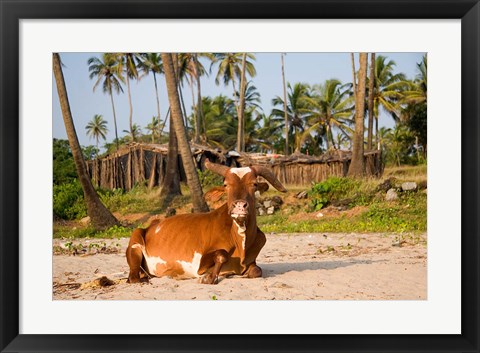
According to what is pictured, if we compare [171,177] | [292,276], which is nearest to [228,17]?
[292,276]

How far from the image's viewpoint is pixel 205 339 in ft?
22.0

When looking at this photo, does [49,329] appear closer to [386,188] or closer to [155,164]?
[386,188]

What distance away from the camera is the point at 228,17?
682 centimetres

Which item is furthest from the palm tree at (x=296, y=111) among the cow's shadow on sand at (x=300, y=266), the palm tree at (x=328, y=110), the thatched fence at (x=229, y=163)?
the cow's shadow on sand at (x=300, y=266)

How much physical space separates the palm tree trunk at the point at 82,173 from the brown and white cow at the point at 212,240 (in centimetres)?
699

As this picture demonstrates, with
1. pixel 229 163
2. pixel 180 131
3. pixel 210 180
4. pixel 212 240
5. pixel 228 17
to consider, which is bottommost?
pixel 212 240

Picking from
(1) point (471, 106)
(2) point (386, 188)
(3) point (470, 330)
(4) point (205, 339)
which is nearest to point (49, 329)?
(4) point (205, 339)

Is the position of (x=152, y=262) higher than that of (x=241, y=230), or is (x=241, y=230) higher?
(x=241, y=230)

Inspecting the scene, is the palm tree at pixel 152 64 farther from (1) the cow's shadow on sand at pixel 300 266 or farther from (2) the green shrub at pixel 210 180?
(1) the cow's shadow on sand at pixel 300 266

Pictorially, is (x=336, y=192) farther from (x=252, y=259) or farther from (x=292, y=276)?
(x=252, y=259)

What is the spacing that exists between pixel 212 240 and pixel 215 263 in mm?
361

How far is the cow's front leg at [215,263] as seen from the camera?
839cm

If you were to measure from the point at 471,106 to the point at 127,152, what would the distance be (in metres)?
17.5

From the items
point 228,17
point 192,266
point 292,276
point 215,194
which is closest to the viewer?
point 228,17
